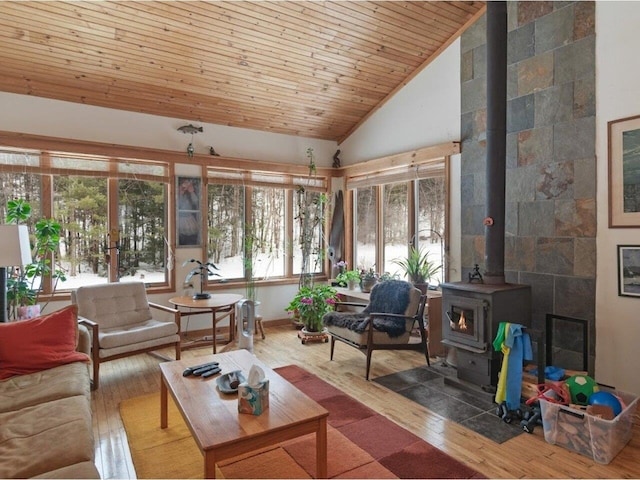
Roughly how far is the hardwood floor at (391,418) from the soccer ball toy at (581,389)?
33cm

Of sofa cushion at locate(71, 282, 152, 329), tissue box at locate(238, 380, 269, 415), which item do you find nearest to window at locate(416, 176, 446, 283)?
tissue box at locate(238, 380, 269, 415)

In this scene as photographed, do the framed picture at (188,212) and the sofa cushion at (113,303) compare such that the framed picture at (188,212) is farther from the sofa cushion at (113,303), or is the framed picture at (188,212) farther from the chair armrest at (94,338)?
the chair armrest at (94,338)

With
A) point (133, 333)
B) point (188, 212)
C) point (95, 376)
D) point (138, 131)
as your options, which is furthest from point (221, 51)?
point (95, 376)

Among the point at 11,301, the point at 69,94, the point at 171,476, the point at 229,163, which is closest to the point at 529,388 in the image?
the point at 171,476

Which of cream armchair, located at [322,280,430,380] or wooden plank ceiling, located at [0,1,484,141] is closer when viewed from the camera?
wooden plank ceiling, located at [0,1,484,141]

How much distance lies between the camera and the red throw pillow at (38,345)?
8.65 feet

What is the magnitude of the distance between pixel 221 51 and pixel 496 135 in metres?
2.78

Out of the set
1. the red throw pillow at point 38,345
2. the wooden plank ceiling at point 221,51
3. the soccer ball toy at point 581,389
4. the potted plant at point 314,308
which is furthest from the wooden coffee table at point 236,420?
the wooden plank ceiling at point 221,51

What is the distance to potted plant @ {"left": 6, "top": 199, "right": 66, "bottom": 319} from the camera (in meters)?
3.76

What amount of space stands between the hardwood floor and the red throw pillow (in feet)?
1.71

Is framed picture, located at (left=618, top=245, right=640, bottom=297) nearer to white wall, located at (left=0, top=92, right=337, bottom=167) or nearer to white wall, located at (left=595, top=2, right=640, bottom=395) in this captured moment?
white wall, located at (left=595, top=2, right=640, bottom=395)

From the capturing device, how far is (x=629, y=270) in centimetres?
310

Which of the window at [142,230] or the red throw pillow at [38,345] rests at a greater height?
the window at [142,230]

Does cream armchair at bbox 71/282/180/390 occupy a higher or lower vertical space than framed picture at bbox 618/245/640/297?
lower
